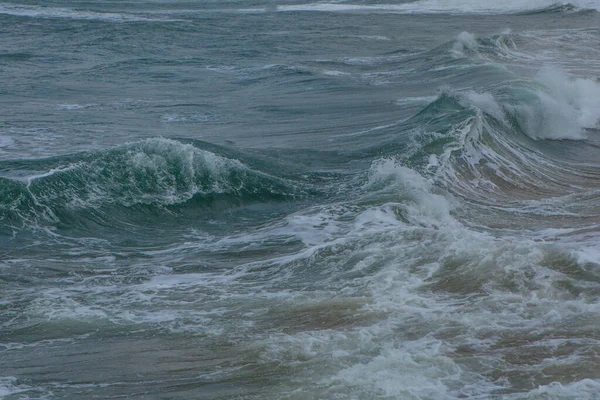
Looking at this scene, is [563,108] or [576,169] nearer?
[576,169]

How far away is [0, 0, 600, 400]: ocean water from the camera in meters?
6.04

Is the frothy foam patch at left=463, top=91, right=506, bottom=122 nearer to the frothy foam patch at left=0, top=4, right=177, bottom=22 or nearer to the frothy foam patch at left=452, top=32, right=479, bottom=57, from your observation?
the frothy foam patch at left=452, top=32, right=479, bottom=57

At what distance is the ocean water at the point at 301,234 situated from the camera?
6043mm

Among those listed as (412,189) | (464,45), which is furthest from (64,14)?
(412,189)

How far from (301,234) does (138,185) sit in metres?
2.65

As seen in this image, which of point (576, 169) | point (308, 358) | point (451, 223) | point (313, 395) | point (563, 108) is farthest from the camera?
point (563, 108)

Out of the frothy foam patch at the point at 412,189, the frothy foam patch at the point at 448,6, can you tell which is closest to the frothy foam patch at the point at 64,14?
the frothy foam patch at the point at 448,6

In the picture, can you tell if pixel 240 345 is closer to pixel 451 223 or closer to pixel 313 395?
pixel 313 395

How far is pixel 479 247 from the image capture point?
812 cm

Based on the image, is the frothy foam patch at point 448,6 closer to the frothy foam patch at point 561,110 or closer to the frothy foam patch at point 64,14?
the frothy foam patch at point 64,14

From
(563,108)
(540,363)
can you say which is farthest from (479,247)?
(563,108)

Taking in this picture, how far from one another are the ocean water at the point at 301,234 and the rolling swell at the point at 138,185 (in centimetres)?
3

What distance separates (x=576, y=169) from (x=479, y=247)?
468cm

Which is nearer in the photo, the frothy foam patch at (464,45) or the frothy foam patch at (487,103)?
the frothy foam patch at (487,103)
